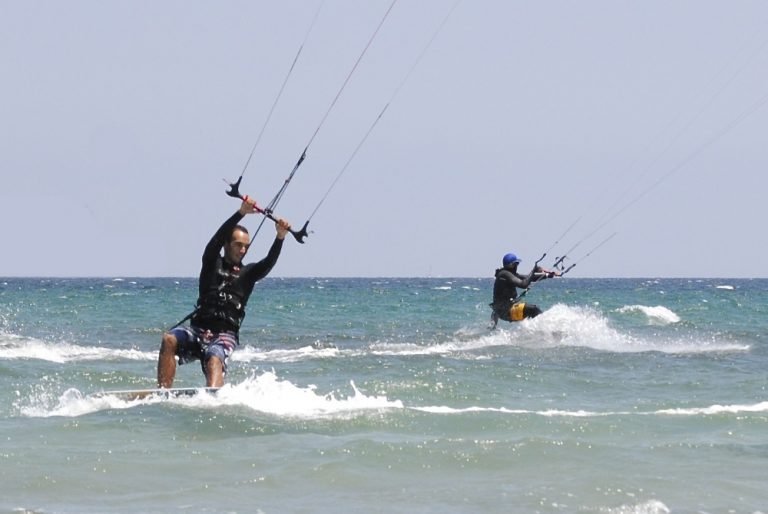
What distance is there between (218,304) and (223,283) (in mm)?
197

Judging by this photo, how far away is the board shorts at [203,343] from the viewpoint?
10320 mm

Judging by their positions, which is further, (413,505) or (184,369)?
(184,369)

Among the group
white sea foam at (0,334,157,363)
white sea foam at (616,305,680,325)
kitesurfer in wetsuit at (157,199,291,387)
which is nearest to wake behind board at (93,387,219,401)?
kitesurfer in wetsuit at (157,199,291,387)

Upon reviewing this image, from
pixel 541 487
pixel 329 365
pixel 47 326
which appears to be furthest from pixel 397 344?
pixel 541 487

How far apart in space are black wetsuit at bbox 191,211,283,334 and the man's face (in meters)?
0.05

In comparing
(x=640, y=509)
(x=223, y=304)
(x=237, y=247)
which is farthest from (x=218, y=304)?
(x=640, y=509)

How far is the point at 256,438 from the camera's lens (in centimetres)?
958

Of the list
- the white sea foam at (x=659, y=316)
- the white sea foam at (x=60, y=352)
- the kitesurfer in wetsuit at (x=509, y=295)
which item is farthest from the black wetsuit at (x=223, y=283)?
the white sea foam at (x=659, y=316)

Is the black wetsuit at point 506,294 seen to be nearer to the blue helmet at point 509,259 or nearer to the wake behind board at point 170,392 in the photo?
the blue helmet at point 509,259

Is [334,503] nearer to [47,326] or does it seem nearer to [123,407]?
[123,407]

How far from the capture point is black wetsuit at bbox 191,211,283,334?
10086 millimetres

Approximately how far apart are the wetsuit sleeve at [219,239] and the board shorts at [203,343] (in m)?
0.60

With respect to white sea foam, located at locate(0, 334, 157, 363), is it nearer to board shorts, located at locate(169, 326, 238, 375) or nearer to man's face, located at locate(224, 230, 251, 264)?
board shorts, located at locate(169, 326, 238, 375)

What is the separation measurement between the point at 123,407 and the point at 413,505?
12.9ft
